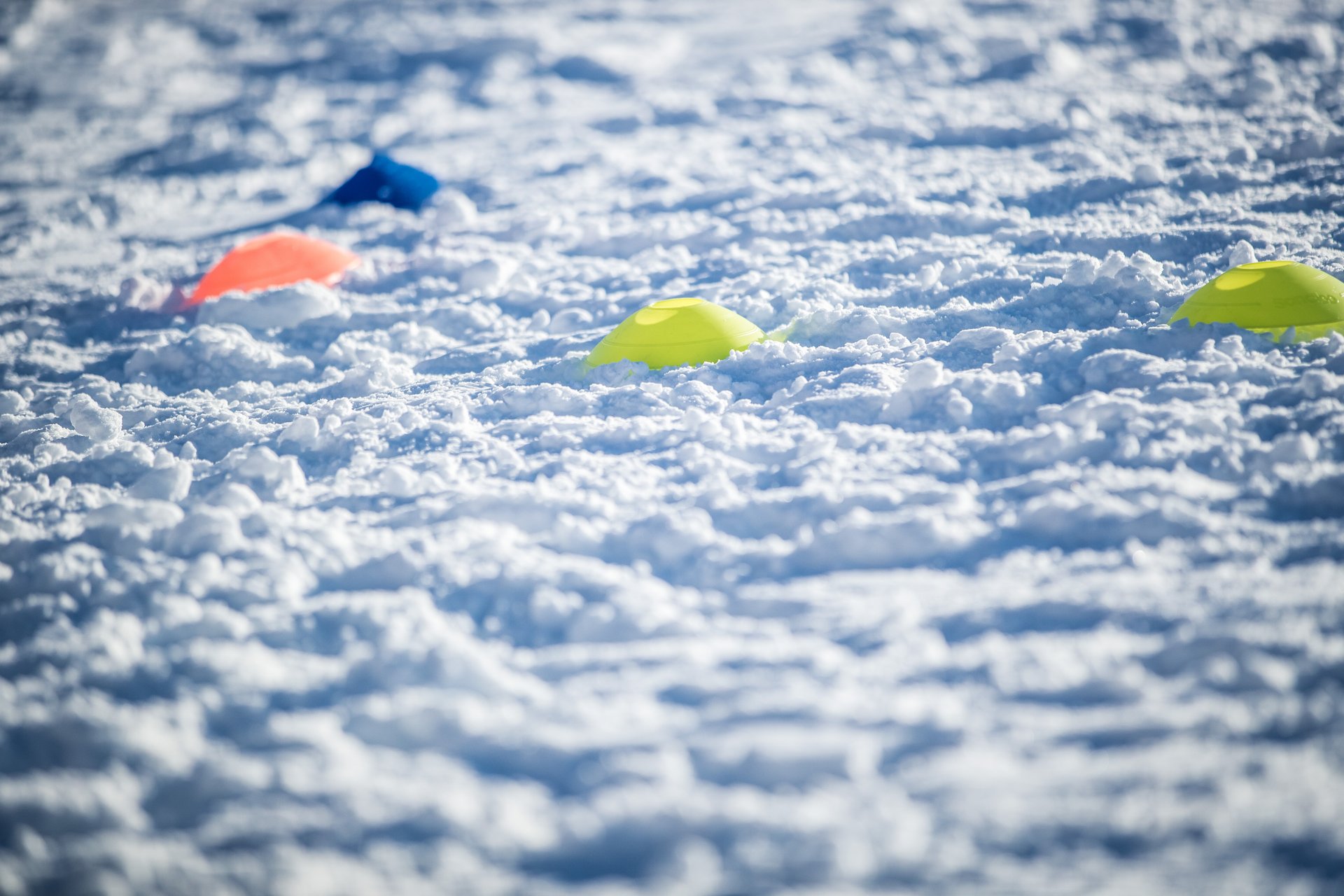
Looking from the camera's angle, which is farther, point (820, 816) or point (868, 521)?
point (868, 521)

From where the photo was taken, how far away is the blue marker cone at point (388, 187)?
565cm

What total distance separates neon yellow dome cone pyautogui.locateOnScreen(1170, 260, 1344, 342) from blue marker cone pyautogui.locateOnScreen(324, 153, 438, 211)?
3.98 meters

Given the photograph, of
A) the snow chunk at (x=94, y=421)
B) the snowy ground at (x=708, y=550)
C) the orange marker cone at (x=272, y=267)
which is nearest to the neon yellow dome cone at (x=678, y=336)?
the snowy ground at (x=708, y=550)

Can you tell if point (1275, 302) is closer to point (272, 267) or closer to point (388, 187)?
point (272, 267)

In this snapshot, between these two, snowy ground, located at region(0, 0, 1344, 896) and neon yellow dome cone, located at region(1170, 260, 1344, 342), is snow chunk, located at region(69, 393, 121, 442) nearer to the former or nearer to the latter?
snowy ground, located at region(0, 0, 1344, 896)

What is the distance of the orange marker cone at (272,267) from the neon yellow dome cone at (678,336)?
1.70m

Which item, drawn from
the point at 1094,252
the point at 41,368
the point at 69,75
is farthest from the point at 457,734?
the point at 69,75

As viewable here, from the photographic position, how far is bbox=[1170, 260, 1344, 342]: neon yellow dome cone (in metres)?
3.03

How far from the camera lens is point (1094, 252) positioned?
4.01 meters

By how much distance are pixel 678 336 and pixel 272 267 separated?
218cm

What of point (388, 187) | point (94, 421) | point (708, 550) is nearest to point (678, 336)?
point (708, 550)

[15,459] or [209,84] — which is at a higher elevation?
[209,84]

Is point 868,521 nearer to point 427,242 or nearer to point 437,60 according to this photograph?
point 427,242

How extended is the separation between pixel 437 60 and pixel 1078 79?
5.47 meters
